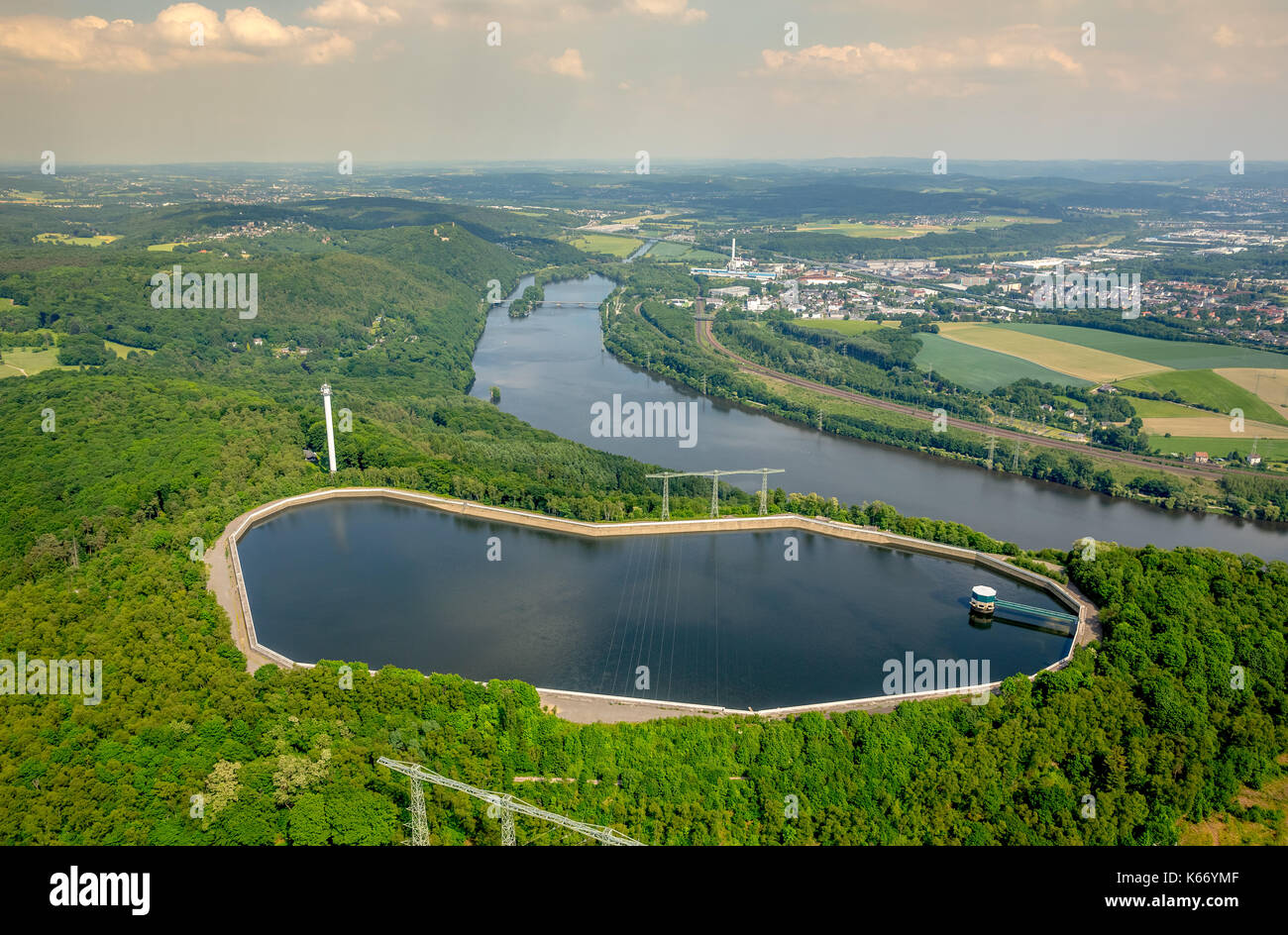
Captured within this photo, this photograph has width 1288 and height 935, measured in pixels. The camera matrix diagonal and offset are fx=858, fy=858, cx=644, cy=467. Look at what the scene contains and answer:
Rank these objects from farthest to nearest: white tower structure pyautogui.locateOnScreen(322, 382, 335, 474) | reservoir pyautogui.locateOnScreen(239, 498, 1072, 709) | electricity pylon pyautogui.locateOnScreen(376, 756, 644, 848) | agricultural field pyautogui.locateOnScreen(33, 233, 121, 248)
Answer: agricultural field pyautogui.locateOnScreen(33, 233, 121, 248)
white tower structure pyautogui.locateOnScreen(322, 382, 335, 474)
reservoir pyautogui.locateOnScreen(239, 498, 1072, 709)
electricity pylon pyautogui.locateOnScreen(376, 756, 644, 848)

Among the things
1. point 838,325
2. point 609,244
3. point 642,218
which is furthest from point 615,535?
point 642,218

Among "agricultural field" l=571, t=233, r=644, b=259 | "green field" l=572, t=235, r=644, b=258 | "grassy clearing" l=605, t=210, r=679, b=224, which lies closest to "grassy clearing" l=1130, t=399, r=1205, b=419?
"agricultural field" l=571, t=233, r=644, b=259

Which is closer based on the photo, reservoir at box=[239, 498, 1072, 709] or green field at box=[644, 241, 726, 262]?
reservoir at box=[239, 498, 1072, 709]

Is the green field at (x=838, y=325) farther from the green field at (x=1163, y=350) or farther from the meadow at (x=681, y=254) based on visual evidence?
the meadow at (x=681, y=254)

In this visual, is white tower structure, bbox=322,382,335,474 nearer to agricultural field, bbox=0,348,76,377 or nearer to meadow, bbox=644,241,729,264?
agricultural field, bbox=0,348,76,377

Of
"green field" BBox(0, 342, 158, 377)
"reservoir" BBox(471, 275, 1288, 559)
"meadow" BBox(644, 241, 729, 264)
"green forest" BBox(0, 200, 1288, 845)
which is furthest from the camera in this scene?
"meadow" BBox(644, 241, 729, 264)

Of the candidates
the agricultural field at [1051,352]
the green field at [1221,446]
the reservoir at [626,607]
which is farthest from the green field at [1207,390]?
the reservoir at [626,607]

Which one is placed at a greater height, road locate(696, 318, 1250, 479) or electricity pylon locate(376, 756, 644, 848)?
road locate(696, 318, 1250, 479)
